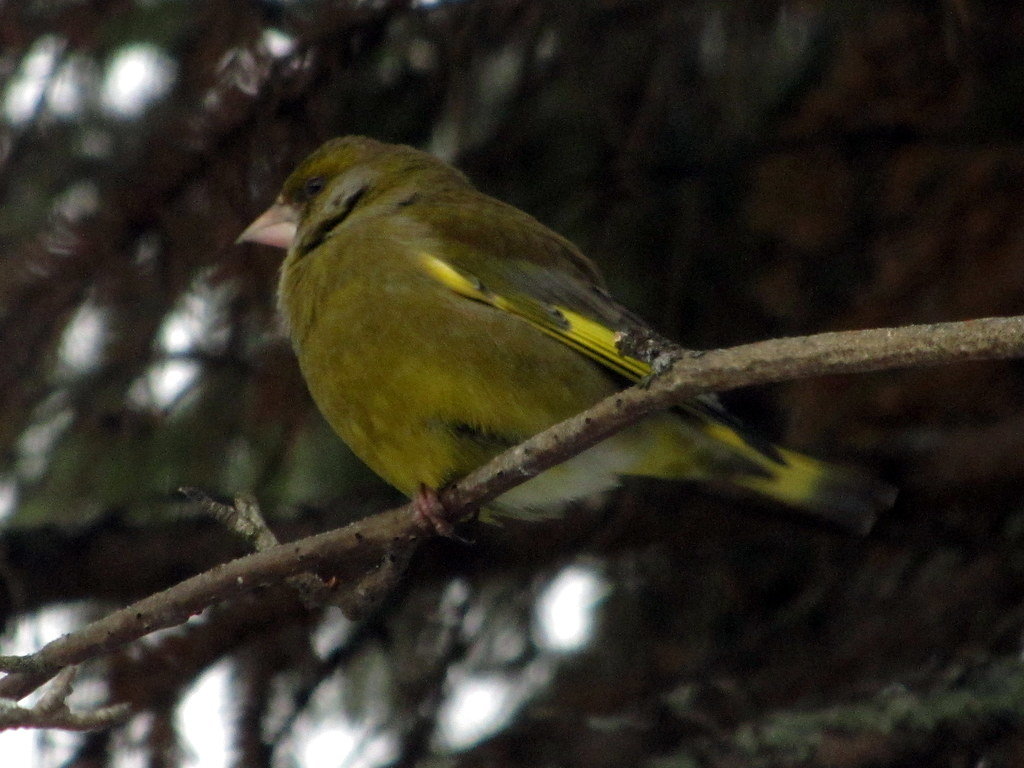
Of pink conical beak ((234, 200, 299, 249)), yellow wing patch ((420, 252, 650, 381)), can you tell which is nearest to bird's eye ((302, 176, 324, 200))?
pink conical beak ((234, 200, 299, 249))

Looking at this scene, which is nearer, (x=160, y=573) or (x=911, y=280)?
(x=911, y=280)

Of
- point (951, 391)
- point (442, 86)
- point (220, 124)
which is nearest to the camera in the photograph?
point (220, 124)

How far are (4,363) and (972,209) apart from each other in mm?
2266

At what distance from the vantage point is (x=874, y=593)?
3725 millimetres

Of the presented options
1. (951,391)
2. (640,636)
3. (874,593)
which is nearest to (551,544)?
(640,636)

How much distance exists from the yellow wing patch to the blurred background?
437mm

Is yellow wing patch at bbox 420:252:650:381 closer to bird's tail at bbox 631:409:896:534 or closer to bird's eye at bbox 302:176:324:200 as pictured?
bird's tail at bbox 631:409:896:534

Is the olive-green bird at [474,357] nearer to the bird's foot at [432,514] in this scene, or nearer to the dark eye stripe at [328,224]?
the dark eye stripe at [328,224]

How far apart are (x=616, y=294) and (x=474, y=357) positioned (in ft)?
2.67

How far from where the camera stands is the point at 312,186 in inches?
156

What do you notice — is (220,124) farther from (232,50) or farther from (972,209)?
(972,209)

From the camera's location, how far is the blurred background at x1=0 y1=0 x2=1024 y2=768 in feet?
10.4

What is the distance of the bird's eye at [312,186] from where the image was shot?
391 cm

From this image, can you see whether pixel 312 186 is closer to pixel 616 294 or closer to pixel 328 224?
pixel 328 224
